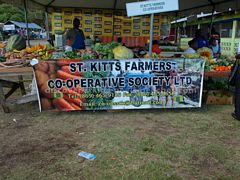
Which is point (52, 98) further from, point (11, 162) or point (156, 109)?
point (156, 109)

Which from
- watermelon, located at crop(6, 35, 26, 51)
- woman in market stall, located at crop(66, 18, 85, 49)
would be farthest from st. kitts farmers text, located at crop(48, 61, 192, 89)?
woman in market stall, located at crop(66, 18, 85, 49)

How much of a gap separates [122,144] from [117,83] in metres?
1.40

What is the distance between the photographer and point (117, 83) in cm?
464

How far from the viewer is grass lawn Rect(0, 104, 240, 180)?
2936 millimetres

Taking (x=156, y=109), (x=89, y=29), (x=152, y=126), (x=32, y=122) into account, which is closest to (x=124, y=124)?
(x=152, y=126)

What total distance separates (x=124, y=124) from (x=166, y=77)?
125cm

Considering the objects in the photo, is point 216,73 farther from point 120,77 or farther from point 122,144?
point 122,144

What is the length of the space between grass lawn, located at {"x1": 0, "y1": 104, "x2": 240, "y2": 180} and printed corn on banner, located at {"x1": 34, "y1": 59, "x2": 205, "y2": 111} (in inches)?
10.4

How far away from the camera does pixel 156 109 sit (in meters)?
5.22

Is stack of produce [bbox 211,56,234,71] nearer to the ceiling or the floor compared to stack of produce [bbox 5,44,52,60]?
nearer to the floor

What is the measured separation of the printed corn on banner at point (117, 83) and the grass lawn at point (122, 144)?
26 cm

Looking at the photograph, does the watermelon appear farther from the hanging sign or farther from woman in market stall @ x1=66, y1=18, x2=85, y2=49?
the hanging sign

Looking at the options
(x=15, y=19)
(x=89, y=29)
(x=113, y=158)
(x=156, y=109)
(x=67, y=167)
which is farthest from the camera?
(x=15, y=19)

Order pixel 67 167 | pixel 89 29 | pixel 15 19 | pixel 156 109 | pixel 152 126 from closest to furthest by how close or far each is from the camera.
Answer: pixel 67 167 < pixel 152 126 < pixel 156 109 < pixel 89 29 < pixel 15 19
